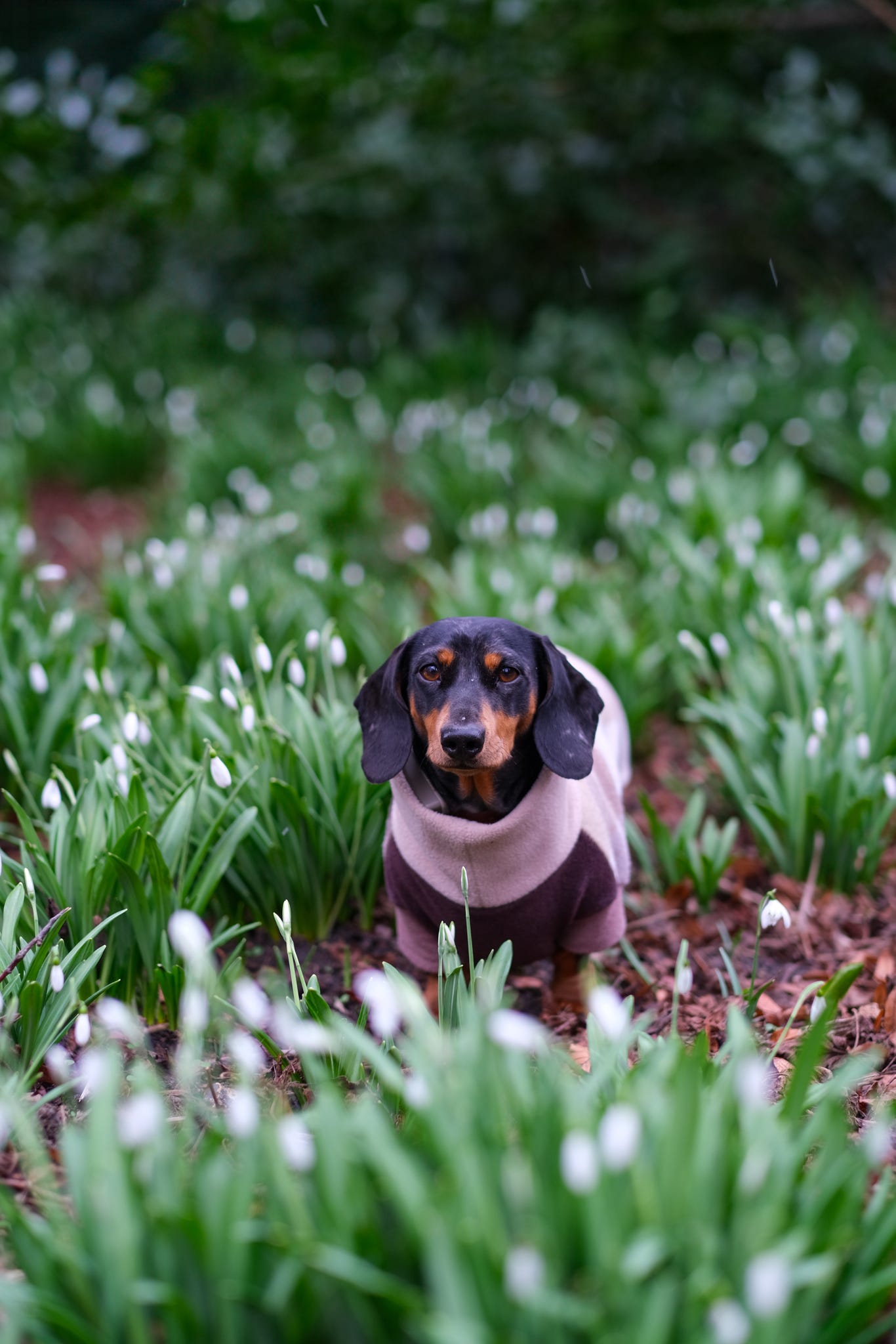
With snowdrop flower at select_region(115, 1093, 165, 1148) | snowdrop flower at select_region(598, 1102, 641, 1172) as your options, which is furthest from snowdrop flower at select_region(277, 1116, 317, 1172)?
snowdrop flower at select_region(598, 1102, 641, 1172)

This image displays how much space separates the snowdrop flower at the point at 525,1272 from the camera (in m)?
1.19

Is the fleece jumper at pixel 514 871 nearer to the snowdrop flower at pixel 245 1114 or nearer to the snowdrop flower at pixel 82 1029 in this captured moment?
the snowdrop flower at pixel 82 1029

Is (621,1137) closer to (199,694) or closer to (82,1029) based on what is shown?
(82,1029)

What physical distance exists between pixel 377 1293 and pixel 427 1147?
0.19 m

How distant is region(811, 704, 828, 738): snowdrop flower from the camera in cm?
297

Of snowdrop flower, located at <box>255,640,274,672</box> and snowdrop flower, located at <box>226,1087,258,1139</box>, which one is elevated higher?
snowdrop flower, located at <box>226,1087,258,1139</box>

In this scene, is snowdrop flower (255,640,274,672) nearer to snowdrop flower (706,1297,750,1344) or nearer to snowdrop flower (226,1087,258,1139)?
snowdrop flower (226,1087,258,1139)

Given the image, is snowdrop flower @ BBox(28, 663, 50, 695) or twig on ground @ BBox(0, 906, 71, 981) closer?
twig on ground @ BBox(0, 906, 71, 981)

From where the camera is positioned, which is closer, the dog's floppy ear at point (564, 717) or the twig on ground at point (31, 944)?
the twig on ground at point (31, 944)

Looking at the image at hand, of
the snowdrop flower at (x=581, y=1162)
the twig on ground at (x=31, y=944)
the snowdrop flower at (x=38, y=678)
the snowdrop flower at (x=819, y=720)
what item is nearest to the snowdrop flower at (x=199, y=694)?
the snowdrop flower at (x=38, y=678)

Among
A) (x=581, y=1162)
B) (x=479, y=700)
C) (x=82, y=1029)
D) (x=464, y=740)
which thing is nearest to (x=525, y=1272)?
(x=581, y=1162)

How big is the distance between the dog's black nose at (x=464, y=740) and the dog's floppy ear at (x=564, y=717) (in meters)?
0.17

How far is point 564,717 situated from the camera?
238 cm

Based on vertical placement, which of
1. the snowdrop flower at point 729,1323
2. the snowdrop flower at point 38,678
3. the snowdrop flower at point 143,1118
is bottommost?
the snowdrop flower at point 38,678
